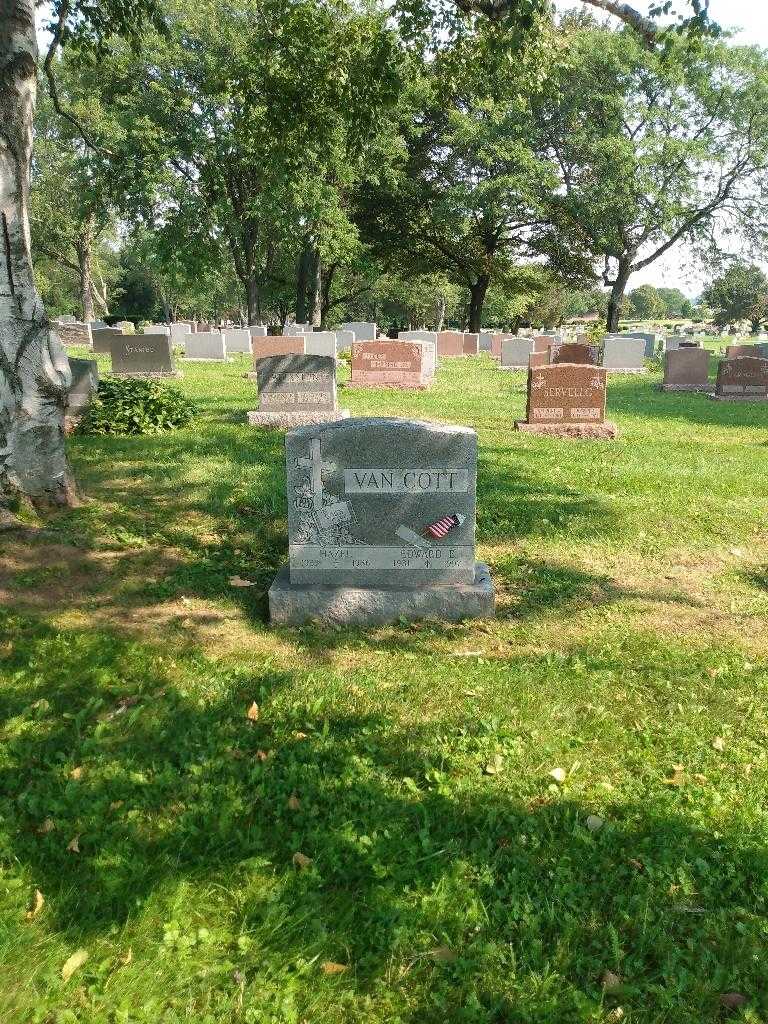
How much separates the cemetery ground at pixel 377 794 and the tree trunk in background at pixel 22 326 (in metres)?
0.73

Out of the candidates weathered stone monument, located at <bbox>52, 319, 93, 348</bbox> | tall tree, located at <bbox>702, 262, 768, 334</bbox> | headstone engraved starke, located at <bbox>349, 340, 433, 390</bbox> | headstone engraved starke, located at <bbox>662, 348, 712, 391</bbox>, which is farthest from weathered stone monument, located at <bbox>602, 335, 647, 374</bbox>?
tall tree, located at <bbox>702, 262, 768, 334</bbox>

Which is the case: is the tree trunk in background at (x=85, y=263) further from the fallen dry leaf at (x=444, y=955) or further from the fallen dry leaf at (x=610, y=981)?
the fallen dry leaf at (x=610, y=981)

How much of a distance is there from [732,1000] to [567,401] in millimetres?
10381

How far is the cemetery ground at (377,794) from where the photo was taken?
229cm

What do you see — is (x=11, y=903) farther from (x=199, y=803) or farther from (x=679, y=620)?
(x=679, y=620)

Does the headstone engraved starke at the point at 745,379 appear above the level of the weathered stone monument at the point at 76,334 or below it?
below

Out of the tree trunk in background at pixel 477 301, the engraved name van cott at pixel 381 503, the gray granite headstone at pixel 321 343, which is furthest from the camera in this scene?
the tree trunk in background at pixel 477 301

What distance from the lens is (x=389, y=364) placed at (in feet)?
58.5

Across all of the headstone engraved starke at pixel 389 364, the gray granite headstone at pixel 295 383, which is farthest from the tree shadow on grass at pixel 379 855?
the headstone engraved starke at pixel 389 364

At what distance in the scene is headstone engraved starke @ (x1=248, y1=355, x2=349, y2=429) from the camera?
39.0 ft

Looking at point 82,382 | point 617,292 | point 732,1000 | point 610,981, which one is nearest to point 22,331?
point 610,981

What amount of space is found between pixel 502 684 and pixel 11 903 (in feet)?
8.34

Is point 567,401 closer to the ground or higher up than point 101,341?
closer to the ground

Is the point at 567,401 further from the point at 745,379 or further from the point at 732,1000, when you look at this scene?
the point at 732,1000
